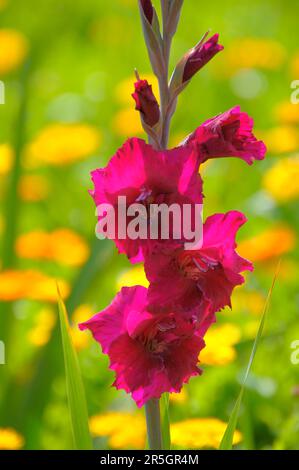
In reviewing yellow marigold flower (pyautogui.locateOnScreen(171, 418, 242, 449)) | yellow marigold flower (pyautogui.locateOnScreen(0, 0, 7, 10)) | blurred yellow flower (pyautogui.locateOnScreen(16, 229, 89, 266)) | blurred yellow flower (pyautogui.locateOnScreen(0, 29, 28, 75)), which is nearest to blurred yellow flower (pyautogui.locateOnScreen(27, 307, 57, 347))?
blurred yellow flower (pyautogui.locateOnScreen(16, 229, 89, 266))

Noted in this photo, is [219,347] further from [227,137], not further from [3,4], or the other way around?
[3,4]

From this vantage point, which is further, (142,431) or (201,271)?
(142,431)

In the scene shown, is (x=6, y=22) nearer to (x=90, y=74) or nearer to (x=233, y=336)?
(x=90, y=74)

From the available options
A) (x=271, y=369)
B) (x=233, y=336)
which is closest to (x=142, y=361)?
(x=233, y=336)

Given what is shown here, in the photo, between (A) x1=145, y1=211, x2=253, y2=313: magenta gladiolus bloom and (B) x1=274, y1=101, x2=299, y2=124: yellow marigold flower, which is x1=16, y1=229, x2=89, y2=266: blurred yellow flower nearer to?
(B) x1=274, y1=101, x2=299, y2=124: yellow marigold flower

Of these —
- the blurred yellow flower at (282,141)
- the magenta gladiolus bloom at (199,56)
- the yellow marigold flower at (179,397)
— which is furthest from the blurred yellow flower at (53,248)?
the magenta gladiolus bloom at (199,56)

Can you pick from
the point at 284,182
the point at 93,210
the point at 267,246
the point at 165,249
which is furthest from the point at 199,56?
the point at 93,210
